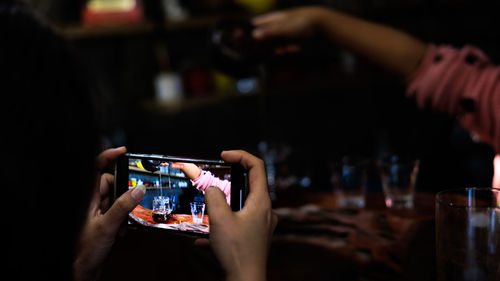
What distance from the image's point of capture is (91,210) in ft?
1.92

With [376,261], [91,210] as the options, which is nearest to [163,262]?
[91,210]

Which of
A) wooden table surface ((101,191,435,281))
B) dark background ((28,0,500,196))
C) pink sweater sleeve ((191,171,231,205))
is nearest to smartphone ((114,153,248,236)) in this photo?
pink sweater sleeve ((191,171,231,205))

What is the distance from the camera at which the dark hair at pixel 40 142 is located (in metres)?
0.35

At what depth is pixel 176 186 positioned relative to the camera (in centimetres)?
54

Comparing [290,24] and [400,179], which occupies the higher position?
[290,24]

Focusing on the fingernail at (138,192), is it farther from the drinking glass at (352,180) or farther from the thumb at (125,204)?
the drinking glass at (352,180)

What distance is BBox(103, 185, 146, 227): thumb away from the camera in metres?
0.55

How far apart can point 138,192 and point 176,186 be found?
56 mm

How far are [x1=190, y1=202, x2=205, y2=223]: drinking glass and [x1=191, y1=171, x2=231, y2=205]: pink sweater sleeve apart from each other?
2cm

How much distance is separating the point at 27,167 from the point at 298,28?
1.00 meters

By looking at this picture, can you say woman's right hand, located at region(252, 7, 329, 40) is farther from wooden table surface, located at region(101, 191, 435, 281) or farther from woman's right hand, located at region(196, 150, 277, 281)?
woman's right hand, located at region(196, 150, 277, 281)

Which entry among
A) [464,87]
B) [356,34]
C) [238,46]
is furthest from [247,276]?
[356,34]

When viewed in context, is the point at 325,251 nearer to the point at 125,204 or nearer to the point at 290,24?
the point at 125,204

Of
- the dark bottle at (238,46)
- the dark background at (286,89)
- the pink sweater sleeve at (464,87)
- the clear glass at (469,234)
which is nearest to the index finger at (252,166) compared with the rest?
the clear glass at (469,234)
